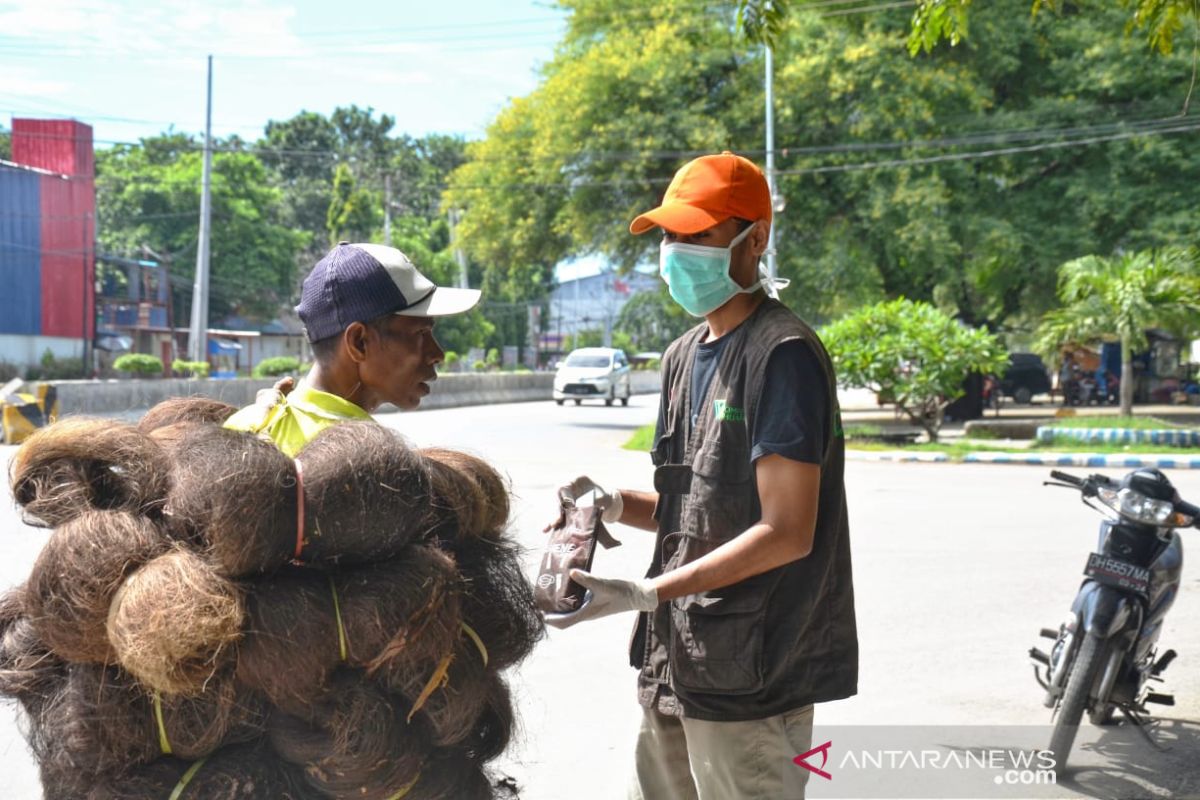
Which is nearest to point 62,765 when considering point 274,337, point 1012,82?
point 1012,82

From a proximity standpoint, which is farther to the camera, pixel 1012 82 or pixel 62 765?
pixel 1012 82

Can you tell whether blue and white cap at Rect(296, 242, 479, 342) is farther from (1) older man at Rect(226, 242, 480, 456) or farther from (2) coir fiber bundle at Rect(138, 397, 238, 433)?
(2) coir fiber bundle at Rect(138, 397, 238, 433)

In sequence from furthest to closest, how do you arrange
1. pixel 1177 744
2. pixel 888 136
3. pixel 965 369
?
1. pixel 888 136
2. pixel 965 369
3. pixel 1177 744

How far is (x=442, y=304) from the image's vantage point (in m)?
2.30

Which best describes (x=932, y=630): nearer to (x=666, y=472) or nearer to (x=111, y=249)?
(x=666, y=472)

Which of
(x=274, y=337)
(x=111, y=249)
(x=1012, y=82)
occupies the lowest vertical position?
(x=274, y=337)

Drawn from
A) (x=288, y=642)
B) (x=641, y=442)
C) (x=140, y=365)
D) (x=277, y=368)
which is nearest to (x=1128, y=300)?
(x=641, y=442)

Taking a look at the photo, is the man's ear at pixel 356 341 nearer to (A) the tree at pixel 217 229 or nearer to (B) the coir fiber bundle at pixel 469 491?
(B) the coir fiber bundle at pixel 469 491

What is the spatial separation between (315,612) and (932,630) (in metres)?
5.57

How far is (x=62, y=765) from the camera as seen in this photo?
190 centimetres

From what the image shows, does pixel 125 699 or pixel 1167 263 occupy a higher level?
pixel 1167 263

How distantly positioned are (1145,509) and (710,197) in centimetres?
294

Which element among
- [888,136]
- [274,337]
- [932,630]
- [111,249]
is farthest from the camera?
[274,337]

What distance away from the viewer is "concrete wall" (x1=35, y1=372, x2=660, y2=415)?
20062mm
